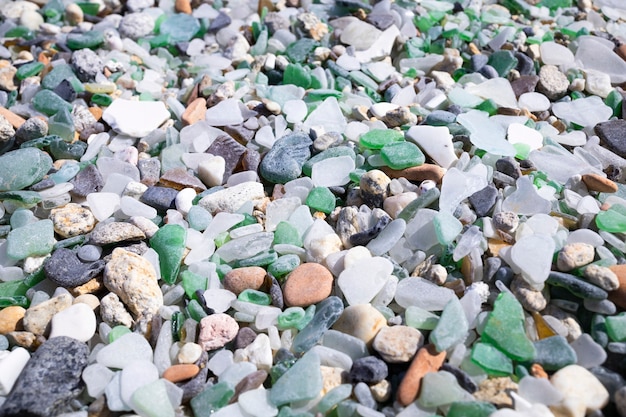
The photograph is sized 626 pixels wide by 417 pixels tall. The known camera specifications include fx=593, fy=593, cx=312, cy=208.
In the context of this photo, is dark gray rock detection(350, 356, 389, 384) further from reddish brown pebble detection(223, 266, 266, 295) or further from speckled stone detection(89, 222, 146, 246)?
speckled stone detection(89, 222, 146, 246)

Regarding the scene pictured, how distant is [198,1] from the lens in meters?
1.87

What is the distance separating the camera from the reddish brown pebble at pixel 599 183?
115cm

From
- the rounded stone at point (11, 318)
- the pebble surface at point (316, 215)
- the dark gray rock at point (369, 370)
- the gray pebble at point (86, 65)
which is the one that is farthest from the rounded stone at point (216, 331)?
the gray pebble at point (86, 65)

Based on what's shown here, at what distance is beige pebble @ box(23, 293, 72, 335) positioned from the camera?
100 centimetres

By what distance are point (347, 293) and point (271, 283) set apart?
0.46ft

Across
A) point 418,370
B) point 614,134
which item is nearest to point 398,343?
point 418,370

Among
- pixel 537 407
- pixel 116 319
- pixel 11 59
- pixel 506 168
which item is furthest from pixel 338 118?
pixel 11 59

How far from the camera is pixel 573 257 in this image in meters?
0.97

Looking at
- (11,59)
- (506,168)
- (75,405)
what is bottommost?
(75,405)

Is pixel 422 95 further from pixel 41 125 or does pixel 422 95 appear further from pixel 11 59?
pixel 11 59

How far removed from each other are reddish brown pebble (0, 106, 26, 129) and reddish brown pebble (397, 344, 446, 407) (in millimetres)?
1062

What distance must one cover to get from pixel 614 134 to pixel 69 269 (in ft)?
3.82

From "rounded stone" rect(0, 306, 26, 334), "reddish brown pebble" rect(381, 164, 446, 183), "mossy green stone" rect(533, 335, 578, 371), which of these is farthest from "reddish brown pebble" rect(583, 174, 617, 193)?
"rounded stone" rect(0, 306, 26, 334)

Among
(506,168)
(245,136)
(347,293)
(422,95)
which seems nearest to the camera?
(347,293)
